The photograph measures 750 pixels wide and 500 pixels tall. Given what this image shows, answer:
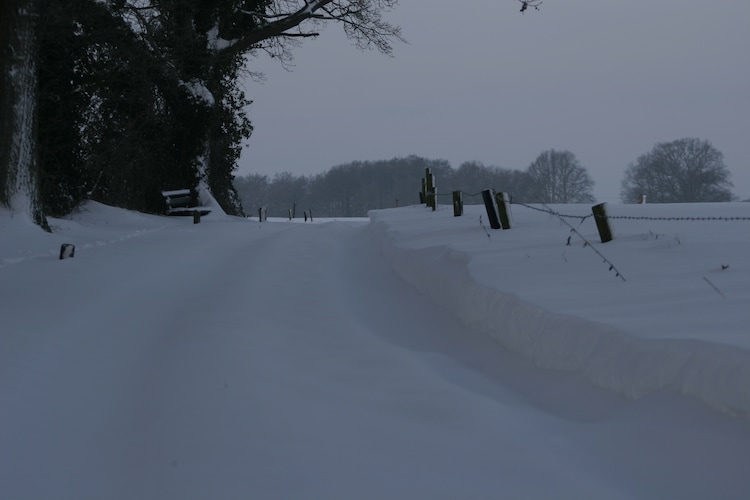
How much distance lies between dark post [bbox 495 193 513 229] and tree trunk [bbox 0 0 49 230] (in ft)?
27.9

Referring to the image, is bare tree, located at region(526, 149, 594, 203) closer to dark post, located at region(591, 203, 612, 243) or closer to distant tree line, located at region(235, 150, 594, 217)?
distant tree line, located at region(235, 150, 594, 217)

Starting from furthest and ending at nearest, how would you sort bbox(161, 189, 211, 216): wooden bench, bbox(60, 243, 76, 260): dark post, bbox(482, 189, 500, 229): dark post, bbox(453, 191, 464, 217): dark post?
bbox(161, 189, 211, 216): wooden bench, bbox(453, 191, 464, 217): dark post, bbox(482, 189, 500, 229): dark post, bbox(60, 243, 76, 260): dark post

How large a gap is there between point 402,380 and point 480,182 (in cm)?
10163

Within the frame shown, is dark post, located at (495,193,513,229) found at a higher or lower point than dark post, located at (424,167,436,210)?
lower

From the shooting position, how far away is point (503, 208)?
421 inches

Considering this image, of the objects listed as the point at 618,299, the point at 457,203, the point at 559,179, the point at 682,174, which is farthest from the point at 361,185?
the point at 618,299

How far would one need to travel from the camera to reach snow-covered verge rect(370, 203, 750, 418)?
382cm

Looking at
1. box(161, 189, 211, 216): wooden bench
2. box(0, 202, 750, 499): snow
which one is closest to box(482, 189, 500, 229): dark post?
box(0, 202, 750, 499): snow

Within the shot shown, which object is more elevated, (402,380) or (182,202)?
(182,202)

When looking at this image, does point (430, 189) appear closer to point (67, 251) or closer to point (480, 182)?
point (67, 251)

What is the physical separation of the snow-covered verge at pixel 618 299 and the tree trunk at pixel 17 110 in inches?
A: 284

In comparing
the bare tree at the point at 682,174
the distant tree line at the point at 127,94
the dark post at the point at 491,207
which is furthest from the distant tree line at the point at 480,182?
the dark post at the point at 491,207

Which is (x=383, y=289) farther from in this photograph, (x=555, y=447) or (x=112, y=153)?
(x=112, y=153)

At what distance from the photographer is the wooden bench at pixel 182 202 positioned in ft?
74.9
